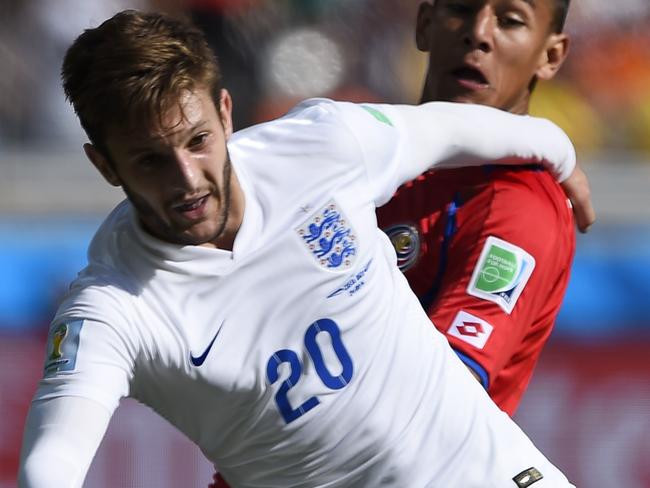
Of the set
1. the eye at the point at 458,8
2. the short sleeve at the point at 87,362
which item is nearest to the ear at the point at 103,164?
the short sleeve at the point at 87,362

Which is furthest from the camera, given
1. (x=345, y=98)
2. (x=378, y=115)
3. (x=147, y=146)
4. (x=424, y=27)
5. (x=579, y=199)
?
(x=345, y=98)

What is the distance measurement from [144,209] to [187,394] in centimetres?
36

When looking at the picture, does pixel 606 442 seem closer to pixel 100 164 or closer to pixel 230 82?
pixel 230 82

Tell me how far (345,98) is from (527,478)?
10.7 feet

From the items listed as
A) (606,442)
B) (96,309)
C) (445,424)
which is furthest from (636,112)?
(96,309)

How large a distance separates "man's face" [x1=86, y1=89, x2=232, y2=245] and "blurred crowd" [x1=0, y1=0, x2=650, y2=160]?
3274 mm

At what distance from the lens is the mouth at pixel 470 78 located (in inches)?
124

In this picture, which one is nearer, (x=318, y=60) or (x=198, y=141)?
(x=198, y=141)

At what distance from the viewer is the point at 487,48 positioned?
3.10 metres

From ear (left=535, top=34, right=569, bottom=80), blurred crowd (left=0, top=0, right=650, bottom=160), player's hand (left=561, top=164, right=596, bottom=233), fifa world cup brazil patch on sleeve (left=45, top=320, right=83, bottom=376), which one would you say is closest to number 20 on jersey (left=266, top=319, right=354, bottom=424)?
fifa world cup brazil patch on sleeve (left=45, top=320, right=83, bottom=376)

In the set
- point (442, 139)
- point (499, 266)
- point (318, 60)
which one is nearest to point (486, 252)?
point (499, 266)

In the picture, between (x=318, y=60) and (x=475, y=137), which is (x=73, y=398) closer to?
(x=475, y=137)

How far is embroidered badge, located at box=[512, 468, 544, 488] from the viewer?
103 inches

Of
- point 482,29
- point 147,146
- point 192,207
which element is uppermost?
point 482,29
